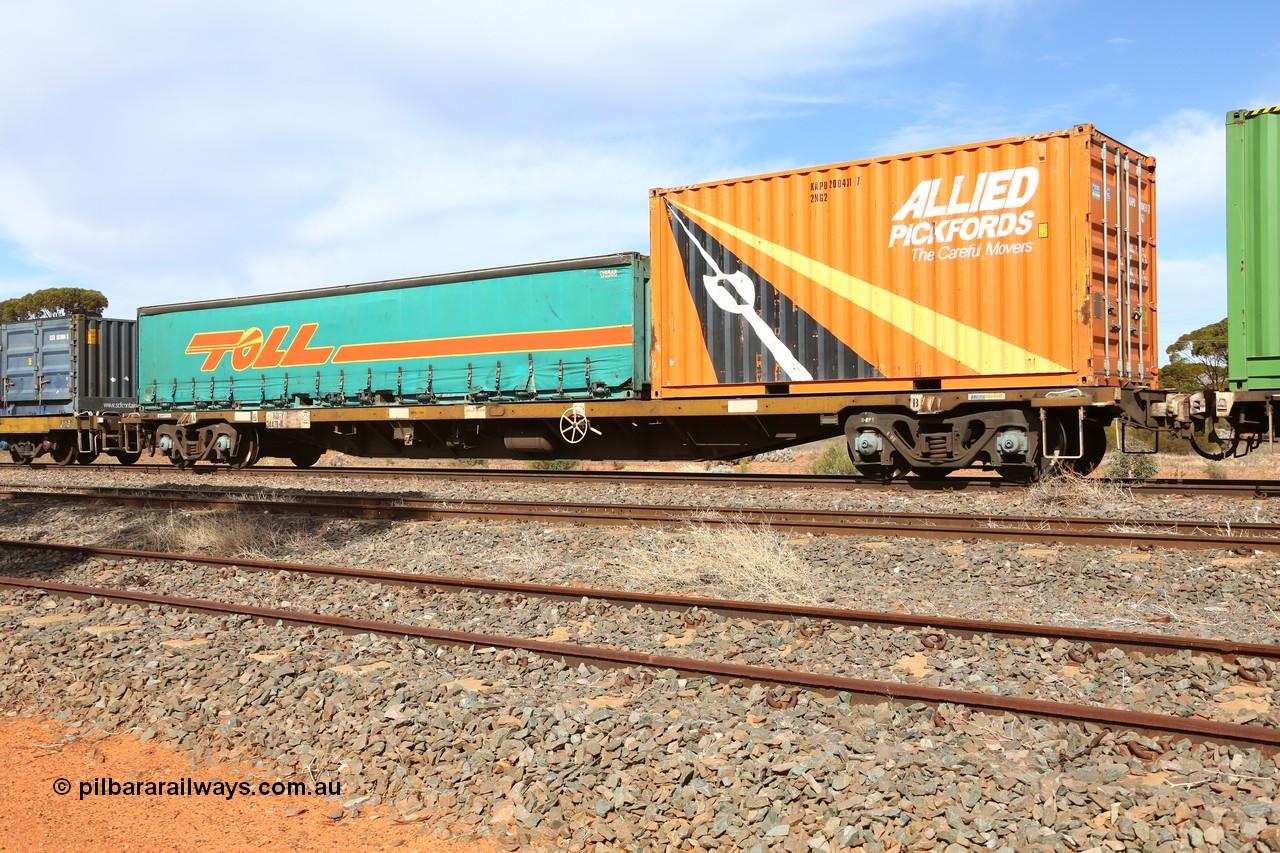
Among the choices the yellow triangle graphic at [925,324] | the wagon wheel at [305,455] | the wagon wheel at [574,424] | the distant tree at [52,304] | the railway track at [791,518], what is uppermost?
the distant tree at [52,304]

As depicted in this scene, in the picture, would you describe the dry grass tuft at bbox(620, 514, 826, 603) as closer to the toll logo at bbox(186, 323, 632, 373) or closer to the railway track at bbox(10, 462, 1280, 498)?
the railway track at bbox(10, 462, 1280, 498)

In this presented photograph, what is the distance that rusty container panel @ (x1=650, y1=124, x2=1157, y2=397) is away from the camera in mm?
10578

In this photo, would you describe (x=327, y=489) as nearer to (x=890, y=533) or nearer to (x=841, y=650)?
(x=890, y=533)

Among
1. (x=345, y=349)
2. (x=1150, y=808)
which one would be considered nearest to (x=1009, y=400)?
(x=1150, y=808)

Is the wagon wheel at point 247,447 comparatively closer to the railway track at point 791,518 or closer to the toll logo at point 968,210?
the railway track at point 791,518

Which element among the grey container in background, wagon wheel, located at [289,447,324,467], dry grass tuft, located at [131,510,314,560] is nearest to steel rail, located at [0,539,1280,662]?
dry grass tuft, located at [131,510,314,560]

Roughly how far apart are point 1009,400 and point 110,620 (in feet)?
29.4

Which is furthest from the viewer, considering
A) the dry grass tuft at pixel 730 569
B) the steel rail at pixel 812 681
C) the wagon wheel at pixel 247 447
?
the wagon wheel at pixel 247 447

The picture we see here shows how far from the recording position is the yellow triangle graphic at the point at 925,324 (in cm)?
1079

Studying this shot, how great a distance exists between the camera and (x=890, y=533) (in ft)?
28.2

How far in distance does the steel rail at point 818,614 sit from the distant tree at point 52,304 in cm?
5365

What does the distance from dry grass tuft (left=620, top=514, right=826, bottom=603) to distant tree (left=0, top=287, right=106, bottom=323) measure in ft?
179

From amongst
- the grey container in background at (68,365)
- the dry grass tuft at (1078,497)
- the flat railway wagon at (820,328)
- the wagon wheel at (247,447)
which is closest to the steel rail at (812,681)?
the dry grass tuft at (1078,497)

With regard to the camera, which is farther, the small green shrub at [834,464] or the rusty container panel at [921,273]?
the small green shrub at [834,464]
